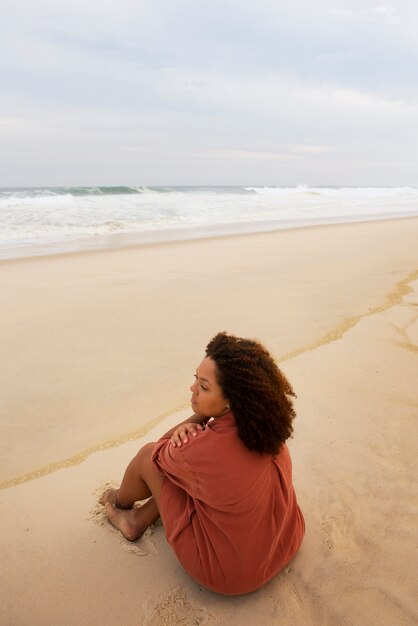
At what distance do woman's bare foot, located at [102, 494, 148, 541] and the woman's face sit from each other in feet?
2.19

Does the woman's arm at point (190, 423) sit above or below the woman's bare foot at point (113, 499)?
above

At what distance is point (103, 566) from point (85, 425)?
113cm

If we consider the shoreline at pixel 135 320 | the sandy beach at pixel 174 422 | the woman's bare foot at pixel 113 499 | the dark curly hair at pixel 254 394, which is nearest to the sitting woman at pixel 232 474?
the dark curly hair at pixel 254 394

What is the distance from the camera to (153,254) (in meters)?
9.16

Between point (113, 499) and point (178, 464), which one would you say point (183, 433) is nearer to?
point (178, 464)

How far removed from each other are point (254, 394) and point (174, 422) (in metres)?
1.48

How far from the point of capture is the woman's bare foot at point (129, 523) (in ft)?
6.98

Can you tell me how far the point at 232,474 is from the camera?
5.59 feet

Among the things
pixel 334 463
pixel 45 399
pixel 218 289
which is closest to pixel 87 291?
pixel 218 289

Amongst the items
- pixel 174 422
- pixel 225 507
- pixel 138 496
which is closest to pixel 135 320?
pixel 174 422

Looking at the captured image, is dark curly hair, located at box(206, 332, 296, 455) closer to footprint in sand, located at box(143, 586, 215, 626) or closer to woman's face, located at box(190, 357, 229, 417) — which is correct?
woman's face, located at box(190, 357, 229, 417)

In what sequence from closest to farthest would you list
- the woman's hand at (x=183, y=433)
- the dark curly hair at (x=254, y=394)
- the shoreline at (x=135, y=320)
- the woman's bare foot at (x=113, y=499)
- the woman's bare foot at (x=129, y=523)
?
the dark curly hair at (x=254, y=394) < the woman's hand at (x=183, y=433) < the woman's bare foot at (x=129, y=523) < the woman's bare foot at (x=113, y=499) < the shoreline at (x=135, y=320)

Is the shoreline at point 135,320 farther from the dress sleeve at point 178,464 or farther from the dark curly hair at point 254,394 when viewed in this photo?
the dark curly hair at point 254,394

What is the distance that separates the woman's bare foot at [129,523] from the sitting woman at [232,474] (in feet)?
0.82
